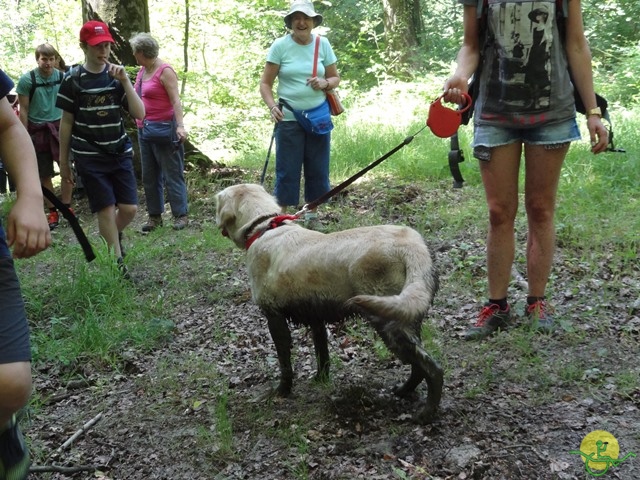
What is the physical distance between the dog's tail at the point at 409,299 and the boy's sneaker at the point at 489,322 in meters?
1.15

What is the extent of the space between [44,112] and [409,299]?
7.38 meters

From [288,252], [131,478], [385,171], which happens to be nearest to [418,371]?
[288,252]

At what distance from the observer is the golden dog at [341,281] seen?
274 cm

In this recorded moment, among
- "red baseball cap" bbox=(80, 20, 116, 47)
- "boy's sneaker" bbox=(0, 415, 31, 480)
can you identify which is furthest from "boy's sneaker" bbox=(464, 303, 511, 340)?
"red baseball cap" bbox=(80, 20, 116, 47)

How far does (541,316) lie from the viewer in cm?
382

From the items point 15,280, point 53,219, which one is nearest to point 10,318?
point 15,280

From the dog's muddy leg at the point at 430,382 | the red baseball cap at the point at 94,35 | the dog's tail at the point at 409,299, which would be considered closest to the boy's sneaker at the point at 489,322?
the dog's muddy leg at the point at 430,382

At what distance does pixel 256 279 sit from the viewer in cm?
338

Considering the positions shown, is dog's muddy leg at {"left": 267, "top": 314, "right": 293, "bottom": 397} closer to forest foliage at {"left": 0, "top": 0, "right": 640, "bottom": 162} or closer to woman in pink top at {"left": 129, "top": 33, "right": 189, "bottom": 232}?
woman in pink top at {"left": 129, "top": 33, "right": 189, "bottom": 232}

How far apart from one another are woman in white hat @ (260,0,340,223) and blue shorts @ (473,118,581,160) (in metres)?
2.59

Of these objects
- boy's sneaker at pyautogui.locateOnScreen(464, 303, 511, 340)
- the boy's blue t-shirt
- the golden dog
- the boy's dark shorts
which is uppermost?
the boy's blue t-shirt

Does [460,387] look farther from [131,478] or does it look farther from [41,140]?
[41,140]

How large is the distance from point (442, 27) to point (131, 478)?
1959 cm

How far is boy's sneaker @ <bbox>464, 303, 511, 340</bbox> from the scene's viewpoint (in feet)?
12.7
